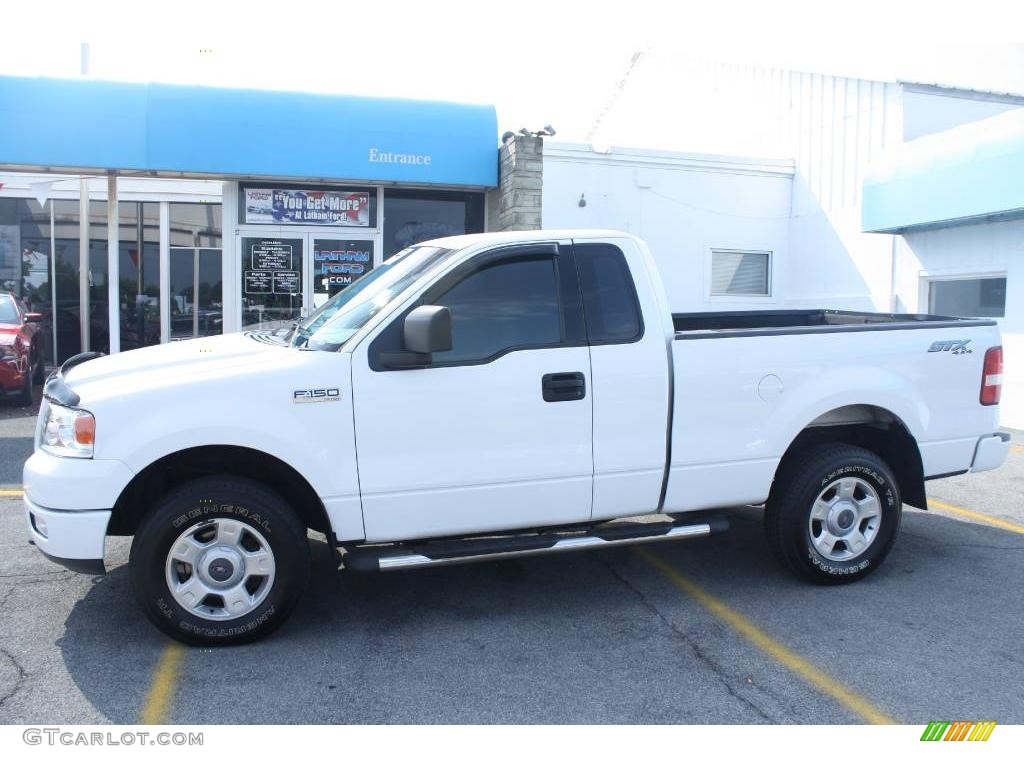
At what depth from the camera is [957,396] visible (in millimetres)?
5262

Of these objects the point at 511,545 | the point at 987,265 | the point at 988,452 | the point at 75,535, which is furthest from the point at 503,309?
the point at 987,265

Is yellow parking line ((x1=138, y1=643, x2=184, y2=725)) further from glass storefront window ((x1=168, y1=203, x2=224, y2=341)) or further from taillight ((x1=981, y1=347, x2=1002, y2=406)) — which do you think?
glass storefront window ((x1=168, y1=203, x2=224, y2=341))

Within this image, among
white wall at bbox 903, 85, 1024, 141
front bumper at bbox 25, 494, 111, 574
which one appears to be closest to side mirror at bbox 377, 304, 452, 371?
front bumper at bbox 25, 494, 111, 574

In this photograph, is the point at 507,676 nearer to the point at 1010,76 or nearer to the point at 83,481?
the point at 83,481

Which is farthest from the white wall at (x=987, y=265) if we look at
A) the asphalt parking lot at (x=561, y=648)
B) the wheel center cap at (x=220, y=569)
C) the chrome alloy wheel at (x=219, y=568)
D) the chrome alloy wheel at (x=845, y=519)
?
the wheel center cap at (x=220, y=569)

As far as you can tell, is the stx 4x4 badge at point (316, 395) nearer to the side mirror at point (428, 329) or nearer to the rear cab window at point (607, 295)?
the side mirror at point (428, 329)

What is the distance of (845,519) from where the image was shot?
197 inches

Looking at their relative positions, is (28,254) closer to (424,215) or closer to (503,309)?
(424,215)

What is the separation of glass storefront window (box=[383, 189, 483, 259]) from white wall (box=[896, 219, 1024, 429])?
636 centimetres

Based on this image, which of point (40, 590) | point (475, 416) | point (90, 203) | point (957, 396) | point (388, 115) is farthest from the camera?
point (90, 203)

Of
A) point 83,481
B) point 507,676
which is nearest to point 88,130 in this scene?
point 83,481

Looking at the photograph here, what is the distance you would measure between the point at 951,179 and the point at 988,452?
613 cm

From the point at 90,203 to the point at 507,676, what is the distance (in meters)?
15.3

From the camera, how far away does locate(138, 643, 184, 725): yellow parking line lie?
3502 mm
